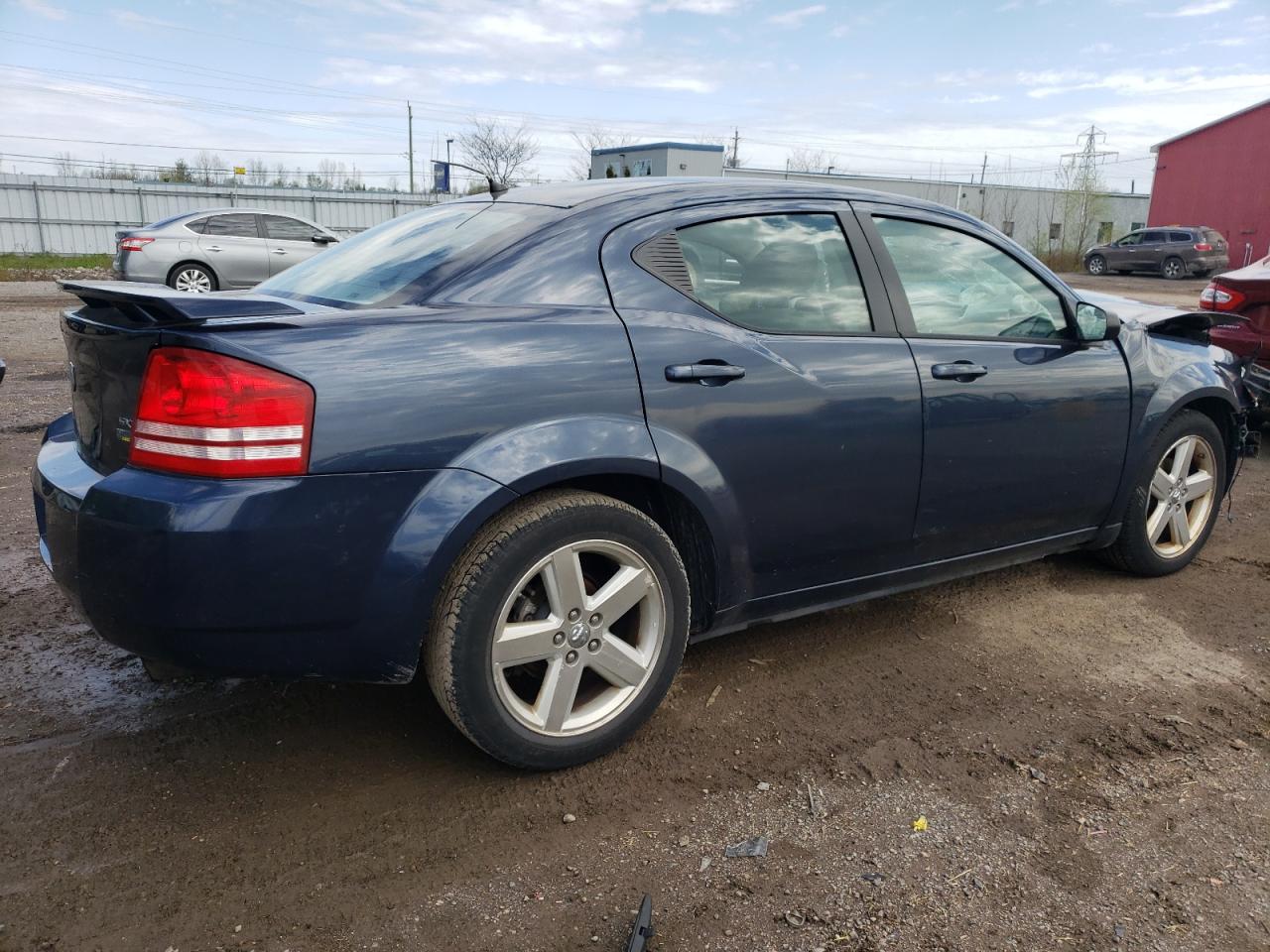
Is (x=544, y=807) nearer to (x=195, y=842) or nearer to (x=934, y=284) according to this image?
(x=195, y=842)

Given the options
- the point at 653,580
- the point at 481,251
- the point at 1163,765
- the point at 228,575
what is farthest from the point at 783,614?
the point at 228,575

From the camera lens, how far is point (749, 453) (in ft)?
9.00

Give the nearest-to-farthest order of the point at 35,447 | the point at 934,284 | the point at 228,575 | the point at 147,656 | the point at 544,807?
the point at 228,575
the point at 147,656
the point at 544,807
the point at 934,284
the point at 35,447

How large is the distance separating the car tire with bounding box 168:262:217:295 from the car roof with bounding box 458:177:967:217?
522 inches

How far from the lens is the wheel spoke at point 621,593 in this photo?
2562 millimetres

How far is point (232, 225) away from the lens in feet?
50.2

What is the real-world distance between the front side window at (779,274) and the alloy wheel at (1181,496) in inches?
72.1

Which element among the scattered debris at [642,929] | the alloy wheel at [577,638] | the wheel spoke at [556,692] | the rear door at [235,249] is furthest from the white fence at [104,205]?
the scattered debris at [642,929]

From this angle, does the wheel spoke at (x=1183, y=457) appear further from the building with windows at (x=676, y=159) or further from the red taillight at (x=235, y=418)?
the building with windows at (x=676, y=159)

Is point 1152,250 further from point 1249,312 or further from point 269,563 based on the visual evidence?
point 269,563

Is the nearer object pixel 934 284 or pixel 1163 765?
pixel 1163 765

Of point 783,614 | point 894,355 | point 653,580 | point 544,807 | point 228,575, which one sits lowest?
point 544,807

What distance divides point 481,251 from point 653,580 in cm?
104

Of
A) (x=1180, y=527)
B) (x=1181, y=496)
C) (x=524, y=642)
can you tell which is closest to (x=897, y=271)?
(x=524, y=642)
